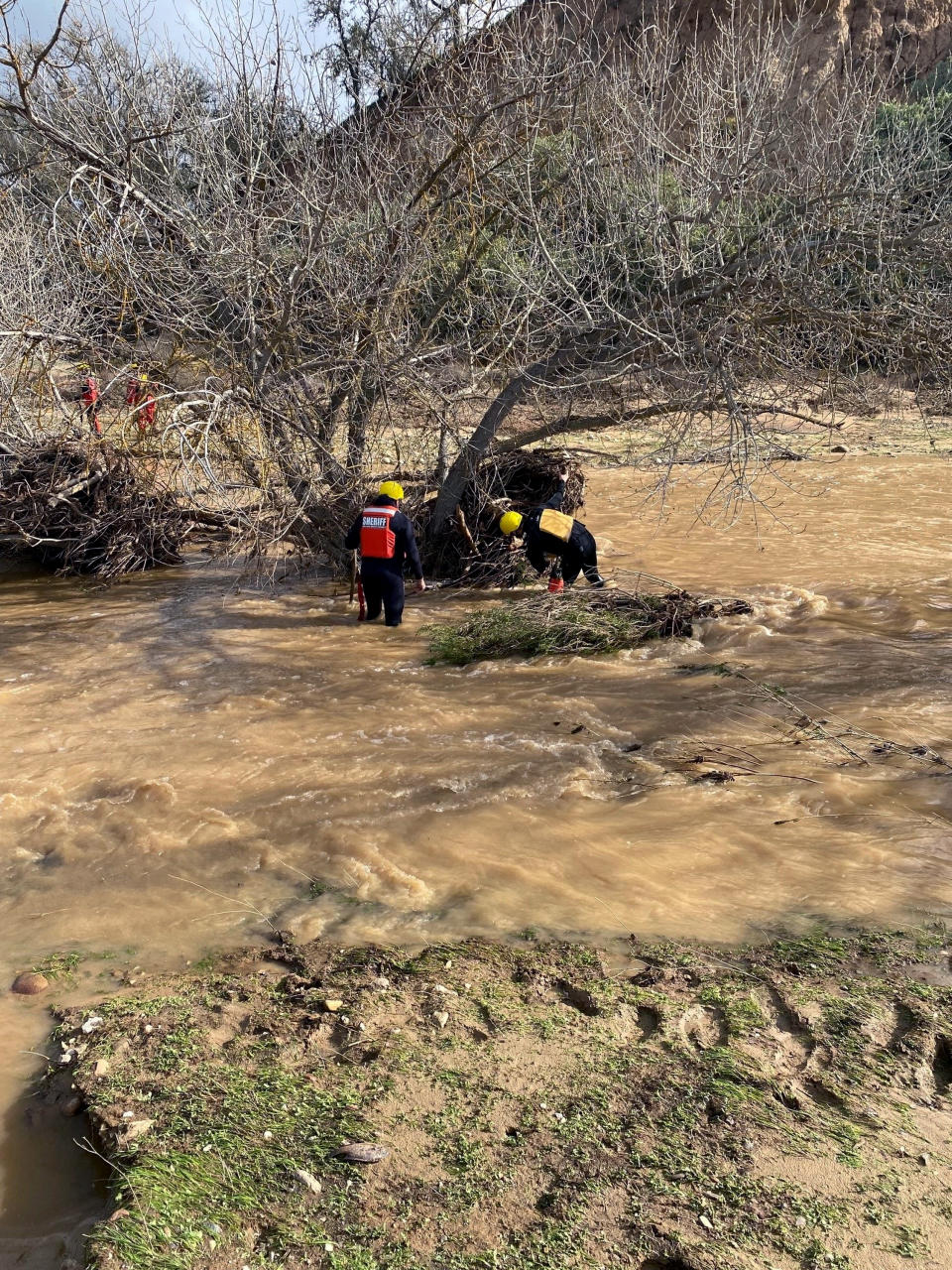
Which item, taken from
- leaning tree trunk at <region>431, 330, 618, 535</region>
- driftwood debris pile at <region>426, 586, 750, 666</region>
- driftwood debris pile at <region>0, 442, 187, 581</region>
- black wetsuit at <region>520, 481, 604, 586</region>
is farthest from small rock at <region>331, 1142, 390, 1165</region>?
driftwood debris pile at <region>0, 442, 187, 581</region>

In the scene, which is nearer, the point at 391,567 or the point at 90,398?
the point at 391,567

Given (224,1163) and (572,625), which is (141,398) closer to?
(572,625)

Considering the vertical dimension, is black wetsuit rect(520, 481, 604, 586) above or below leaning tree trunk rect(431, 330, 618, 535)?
below

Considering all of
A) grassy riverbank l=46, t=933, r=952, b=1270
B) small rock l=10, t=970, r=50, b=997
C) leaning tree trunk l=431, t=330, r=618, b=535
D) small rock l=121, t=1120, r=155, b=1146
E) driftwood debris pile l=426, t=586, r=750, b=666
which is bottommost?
grassy riverbank l=46, t=933, r=952, b=1270

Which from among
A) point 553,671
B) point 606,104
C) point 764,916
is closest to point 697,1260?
point 764,916

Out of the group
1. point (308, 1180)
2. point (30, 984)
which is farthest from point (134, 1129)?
point (30, 984)

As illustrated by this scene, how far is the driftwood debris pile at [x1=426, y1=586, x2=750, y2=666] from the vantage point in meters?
8.57

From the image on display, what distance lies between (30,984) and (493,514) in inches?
317

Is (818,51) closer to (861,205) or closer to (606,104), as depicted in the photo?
(606,104)

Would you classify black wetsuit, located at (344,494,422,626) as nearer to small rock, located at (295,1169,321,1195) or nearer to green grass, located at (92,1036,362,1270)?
green grass, located at (92,1036,362,1270)

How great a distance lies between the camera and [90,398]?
411 inches

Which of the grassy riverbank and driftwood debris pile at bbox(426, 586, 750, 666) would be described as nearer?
the grassy riverbank

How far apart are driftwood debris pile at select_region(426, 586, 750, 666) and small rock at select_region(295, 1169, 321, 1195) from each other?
18.7 feet

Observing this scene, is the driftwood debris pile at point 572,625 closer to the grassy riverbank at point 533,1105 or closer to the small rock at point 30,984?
the grassy riverbank at point 533,1105
